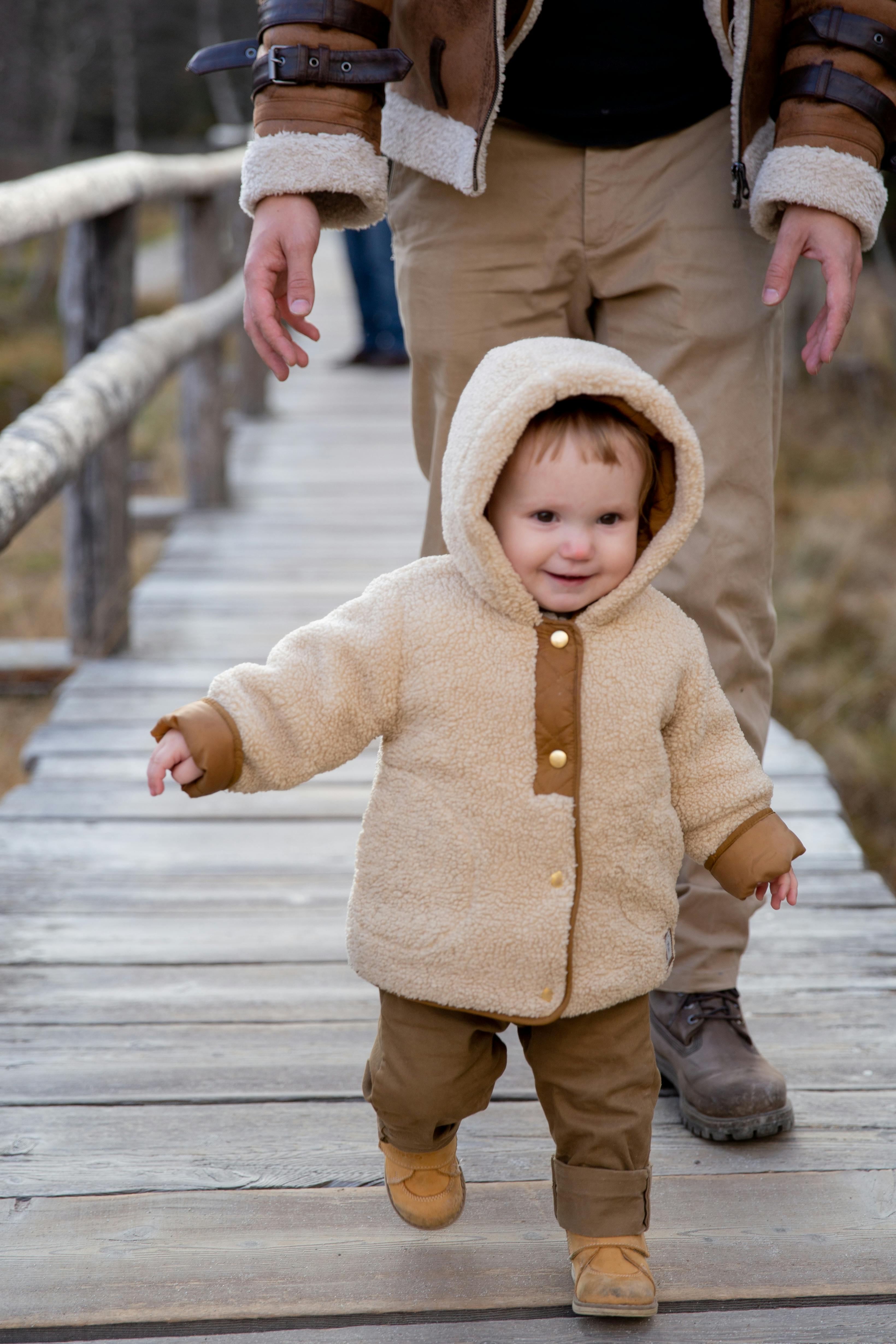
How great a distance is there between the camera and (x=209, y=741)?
129 centimetres

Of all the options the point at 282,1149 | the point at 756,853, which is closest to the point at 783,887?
the point at 756,853

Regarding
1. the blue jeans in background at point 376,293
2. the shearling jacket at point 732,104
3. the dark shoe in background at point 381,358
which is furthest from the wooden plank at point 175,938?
the dark shoe in background at point 381,358

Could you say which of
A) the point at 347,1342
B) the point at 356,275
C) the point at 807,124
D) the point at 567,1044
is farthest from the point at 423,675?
the point at 356,275

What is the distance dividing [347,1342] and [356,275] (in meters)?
6.22

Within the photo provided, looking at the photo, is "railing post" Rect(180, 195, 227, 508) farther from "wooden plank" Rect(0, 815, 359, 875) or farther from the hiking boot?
the hiking boot

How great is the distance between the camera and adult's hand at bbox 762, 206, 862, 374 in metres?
1.60

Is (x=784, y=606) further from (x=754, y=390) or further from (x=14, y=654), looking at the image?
(x=754, y=390)

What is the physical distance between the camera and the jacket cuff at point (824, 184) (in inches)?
62.8

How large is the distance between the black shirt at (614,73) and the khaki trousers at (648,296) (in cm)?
3

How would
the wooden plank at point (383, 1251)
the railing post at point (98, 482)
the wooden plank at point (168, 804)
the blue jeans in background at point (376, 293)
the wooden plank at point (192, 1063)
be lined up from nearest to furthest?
the wooden plank at point (383, 1251) < the wooden plank at point (192, 1063) < the wooden plank at point (168, 804) < the railing post at point (98, 482) < the blue jeans in background at point (376, 293)

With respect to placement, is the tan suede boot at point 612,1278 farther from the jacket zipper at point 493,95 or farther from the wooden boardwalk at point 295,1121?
the jacket zipper at point 493,95

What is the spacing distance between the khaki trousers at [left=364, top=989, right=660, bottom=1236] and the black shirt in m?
1.04

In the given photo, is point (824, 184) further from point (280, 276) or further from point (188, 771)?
point (188, 771)

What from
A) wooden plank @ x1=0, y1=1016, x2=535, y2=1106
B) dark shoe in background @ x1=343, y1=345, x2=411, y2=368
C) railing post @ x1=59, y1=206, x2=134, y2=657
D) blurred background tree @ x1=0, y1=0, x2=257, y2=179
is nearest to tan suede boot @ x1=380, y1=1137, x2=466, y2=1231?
wooden plank @ x1=0, y1=1016, x2=535, y2=1106
